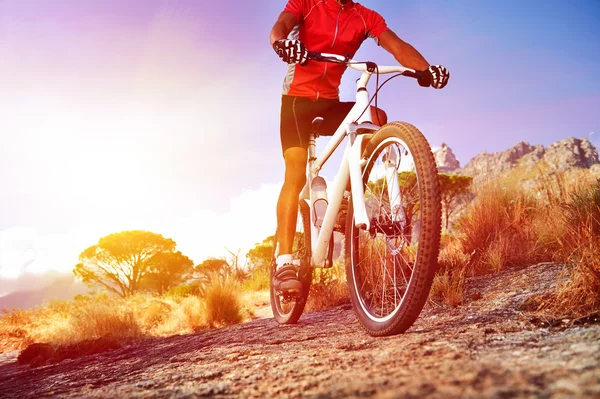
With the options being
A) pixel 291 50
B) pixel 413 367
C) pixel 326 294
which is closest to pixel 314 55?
pixel 291 50

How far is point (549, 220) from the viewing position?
461cm

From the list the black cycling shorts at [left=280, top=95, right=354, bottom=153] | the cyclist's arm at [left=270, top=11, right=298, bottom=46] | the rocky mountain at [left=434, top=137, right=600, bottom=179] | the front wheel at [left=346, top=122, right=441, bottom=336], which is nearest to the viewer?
the front wheel at [left=346, top=122, right=441, bottom=336]

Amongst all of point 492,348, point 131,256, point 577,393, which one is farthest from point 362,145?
point 131,256

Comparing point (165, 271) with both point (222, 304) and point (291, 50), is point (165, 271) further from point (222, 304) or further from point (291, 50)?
point (291, 50)

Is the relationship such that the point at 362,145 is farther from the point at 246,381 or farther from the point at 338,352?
the point at 246,381

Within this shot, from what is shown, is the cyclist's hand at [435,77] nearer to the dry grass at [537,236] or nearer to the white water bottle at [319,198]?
the white water bottle at [319,198]

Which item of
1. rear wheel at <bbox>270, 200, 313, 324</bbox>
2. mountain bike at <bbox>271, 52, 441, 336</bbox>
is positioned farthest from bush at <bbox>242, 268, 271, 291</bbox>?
mountain bike at <bbox>271, 52, 441, 336</bbox>

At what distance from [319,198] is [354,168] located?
0.83m

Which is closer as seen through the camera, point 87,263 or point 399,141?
point 399,141

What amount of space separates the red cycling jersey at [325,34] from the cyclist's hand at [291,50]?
700mm

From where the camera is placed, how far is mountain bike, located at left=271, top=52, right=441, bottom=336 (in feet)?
6.02

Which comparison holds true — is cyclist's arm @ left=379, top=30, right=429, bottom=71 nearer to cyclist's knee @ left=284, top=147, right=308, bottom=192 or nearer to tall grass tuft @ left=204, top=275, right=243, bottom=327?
cyclist's knee @ left=284, top=147, right=308, bottom=192

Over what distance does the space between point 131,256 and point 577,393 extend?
3422cm

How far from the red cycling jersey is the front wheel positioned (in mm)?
1097
